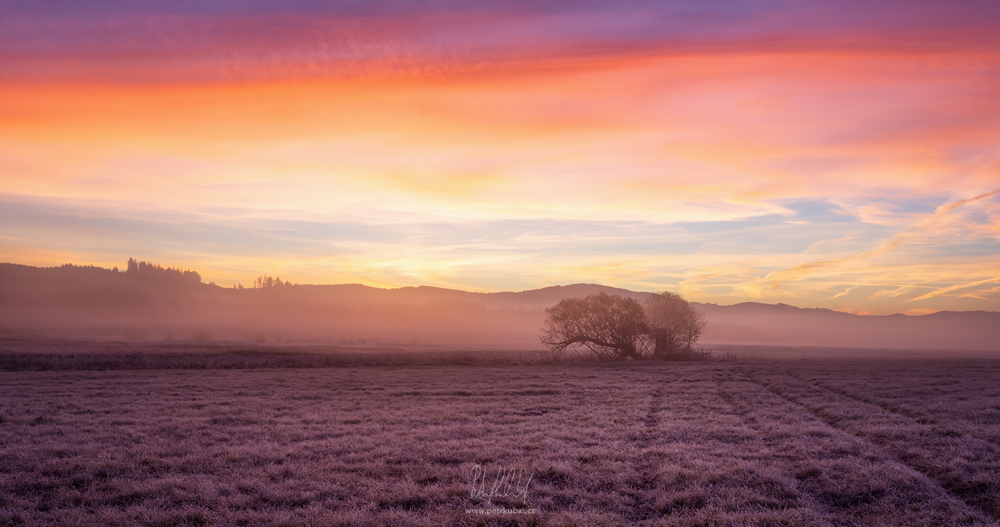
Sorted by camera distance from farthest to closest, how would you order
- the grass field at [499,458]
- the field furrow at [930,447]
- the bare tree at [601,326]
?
the bare tree at [601,326], the field furrow at [930,447], the grass field at [499,458]

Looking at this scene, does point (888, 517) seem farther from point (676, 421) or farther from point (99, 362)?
point (99, 362)

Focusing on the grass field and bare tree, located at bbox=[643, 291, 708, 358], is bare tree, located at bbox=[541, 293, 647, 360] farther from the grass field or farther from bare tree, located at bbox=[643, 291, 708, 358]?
the grass field

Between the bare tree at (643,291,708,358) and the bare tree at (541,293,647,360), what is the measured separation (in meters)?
1.60

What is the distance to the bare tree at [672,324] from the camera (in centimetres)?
6475

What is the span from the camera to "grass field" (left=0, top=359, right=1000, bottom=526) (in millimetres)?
9711

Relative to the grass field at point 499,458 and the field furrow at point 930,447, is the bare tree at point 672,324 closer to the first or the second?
the grass field at point 499,458

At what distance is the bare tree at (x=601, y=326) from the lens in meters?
64.4

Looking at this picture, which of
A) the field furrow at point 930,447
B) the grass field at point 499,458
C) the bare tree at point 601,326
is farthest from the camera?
the bare tree at point 601,326

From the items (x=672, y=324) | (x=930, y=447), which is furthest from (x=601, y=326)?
(x=930, y=447)

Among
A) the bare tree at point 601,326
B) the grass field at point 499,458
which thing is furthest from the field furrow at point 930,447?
the bare tree at point 601,326

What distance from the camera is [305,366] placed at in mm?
47281

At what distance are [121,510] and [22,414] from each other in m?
15.8

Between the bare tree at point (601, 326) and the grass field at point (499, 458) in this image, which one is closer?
the grass field at point (499, 458)

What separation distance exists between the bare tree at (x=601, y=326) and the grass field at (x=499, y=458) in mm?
37142
